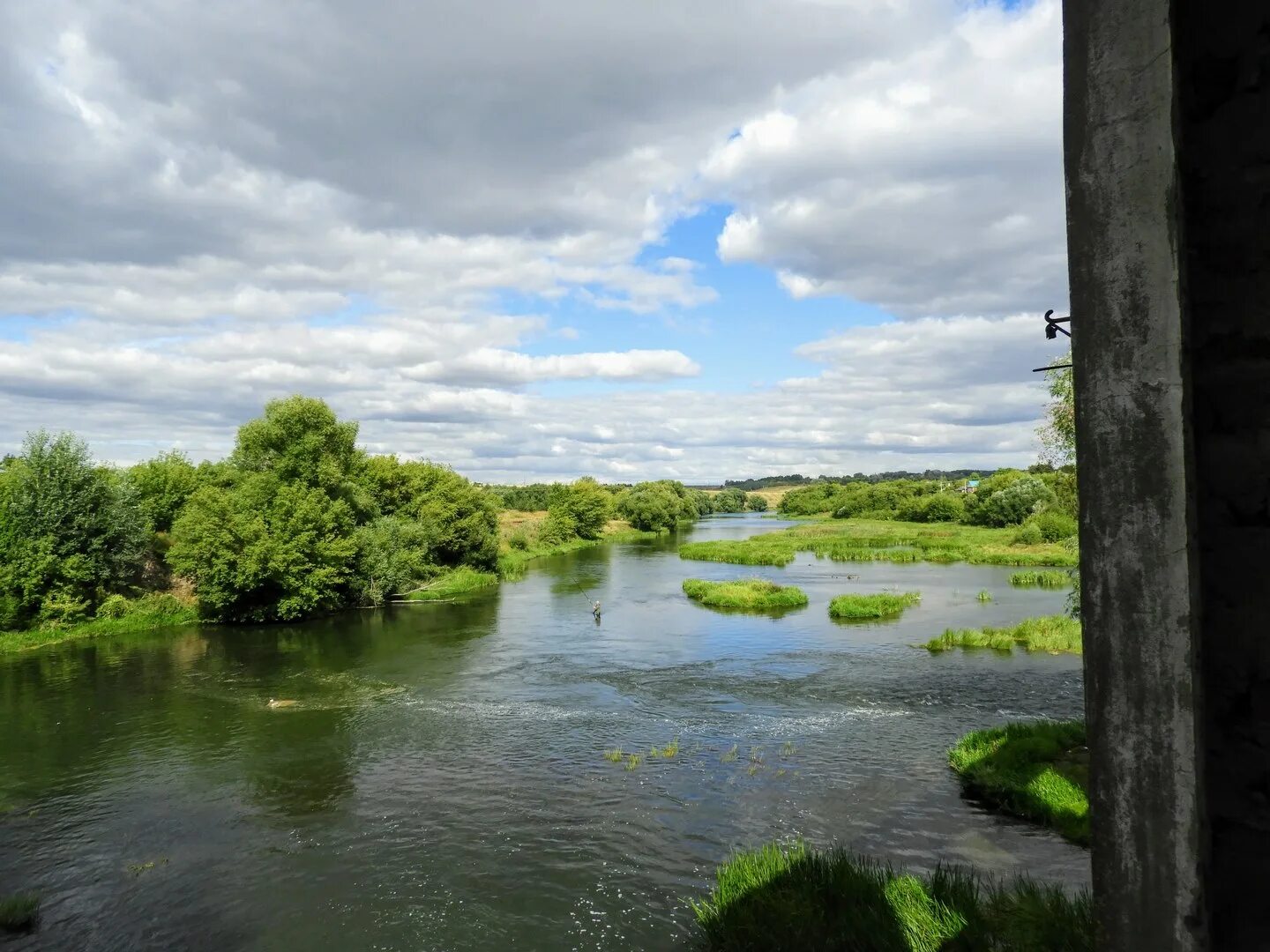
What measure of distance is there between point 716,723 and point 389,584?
28.5 metres

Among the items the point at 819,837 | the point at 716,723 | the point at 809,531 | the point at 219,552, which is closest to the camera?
the point at 819,837

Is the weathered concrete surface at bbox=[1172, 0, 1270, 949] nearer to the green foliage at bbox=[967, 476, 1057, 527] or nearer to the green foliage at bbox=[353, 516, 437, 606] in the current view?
the green foliage at bbox=[353, 516, 437, 606]

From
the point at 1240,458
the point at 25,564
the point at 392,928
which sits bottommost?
the point at 392,928

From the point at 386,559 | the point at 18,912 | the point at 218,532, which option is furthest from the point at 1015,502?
the point at 18,912

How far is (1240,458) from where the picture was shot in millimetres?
2523

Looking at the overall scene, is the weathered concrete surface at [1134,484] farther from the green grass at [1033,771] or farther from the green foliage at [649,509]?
the green foliage at [649,509]

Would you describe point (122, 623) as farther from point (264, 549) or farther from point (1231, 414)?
point (1231, 414)

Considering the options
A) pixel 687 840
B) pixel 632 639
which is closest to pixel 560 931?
pixel 687 840

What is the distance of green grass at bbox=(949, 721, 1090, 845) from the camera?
14297 mm

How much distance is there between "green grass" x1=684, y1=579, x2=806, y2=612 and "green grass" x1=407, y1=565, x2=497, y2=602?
14.6m

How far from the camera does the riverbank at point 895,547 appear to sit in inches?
2346

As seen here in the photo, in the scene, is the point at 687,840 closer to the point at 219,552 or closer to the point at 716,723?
the point at 716,723

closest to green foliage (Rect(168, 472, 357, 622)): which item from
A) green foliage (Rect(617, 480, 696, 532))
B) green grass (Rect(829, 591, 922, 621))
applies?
green grass (Rect(829, 591, 922, 621))

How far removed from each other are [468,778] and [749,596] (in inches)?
1030
